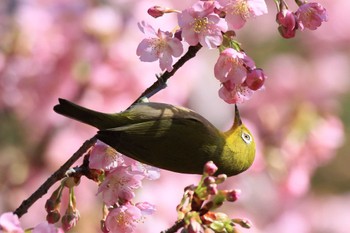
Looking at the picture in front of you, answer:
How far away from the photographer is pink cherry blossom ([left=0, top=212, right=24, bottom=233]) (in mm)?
1427

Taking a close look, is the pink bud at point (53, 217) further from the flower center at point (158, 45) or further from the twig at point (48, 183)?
the flower center at point (158, 45)

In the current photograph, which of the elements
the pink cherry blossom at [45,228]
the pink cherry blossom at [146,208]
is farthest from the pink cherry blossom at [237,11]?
the pink cherry blossom at [45,228]

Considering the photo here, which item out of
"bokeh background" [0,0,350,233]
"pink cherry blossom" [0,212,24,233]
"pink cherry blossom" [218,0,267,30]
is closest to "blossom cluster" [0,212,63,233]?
"pink cherry blossom" [0,212,24,233]

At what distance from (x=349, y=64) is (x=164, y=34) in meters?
3.97

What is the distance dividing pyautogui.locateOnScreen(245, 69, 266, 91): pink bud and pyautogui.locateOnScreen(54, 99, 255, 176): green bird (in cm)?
20

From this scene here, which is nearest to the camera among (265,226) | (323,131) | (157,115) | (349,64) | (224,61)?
(224,61)

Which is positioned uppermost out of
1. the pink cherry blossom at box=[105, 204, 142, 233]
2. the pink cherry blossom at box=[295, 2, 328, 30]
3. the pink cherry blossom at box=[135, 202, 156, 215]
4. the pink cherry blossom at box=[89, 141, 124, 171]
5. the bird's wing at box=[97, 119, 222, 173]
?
the pink cherry blossom at box=[295, 2, 328, 30]

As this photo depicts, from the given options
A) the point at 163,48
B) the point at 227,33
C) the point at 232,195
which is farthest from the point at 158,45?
the point at 232,195

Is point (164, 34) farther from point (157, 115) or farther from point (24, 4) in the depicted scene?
point (24, 4)

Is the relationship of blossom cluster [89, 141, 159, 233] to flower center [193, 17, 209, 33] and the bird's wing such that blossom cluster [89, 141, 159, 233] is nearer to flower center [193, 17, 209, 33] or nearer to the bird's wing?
the bird's wing

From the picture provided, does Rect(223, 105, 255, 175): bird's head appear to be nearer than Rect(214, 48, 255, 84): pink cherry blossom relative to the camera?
No

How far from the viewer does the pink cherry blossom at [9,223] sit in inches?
56.2

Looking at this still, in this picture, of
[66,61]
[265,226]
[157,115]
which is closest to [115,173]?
[157,115]

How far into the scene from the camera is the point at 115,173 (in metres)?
1.56
